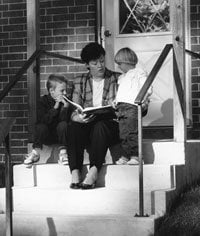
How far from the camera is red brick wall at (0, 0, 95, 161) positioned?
31.8 feet

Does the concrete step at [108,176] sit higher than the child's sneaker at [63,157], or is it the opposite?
the child's sneaker at [63,157]

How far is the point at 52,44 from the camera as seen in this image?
9.84 m

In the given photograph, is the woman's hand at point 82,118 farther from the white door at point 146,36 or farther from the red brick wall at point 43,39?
the red brick wall at point 43,39

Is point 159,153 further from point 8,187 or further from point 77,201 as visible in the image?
point 8,187

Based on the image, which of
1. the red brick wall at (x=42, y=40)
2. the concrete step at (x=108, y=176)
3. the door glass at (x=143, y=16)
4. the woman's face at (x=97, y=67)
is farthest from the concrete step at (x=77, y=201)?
the door glass at (x=143, y=16)

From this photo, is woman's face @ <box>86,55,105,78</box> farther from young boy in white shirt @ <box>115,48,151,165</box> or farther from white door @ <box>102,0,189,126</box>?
white door @ <box>102,0,189,126</box>

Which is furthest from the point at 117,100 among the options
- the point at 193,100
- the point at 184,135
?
the point at 193,100

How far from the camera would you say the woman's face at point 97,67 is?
726cm

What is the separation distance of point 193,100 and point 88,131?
2.38m

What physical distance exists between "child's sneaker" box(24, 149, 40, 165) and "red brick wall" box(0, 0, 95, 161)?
2415 millimetres

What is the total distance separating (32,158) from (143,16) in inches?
121

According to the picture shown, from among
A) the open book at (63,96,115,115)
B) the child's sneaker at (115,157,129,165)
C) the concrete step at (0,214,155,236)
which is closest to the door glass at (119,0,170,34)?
the open book at (63,96,115,115)

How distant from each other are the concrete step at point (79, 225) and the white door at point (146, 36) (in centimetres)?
312

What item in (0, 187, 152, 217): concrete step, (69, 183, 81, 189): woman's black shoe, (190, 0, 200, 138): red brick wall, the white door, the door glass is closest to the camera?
(0, 187, 152, 217): concrete step
